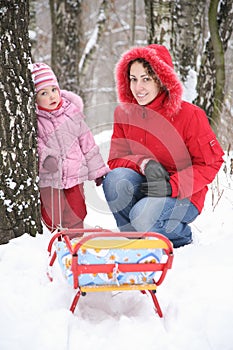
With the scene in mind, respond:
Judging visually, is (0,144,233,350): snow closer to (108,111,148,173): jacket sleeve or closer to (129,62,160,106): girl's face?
(108,111,148,173): jacket sleeve

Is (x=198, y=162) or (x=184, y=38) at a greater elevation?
(x=184, y=38)

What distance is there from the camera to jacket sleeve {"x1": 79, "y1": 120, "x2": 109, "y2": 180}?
286 cm

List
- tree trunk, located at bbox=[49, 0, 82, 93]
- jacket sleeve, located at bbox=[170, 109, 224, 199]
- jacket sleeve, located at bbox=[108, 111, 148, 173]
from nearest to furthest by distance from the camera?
jacket sleeve, located at bbox=[170, 109, 224, 199], jacket sleeve, located at bbox=[108, 111, 148, 173], tree trunk, located at bbox=[49, 0, 82, 93]

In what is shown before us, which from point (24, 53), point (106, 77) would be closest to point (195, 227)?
point (24, 53)

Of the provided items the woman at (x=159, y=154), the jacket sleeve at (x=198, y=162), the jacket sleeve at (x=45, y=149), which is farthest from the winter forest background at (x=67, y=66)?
the jacket sleeve at (x=198, y=162)

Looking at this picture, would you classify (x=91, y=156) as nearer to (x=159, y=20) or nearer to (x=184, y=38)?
(x=159, y=20)

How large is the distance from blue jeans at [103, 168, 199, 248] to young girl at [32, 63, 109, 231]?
0.66 feet

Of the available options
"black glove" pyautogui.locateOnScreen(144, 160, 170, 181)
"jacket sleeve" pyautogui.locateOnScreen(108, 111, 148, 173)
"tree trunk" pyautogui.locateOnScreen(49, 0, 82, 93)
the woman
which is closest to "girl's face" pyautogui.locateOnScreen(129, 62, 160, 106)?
the woman

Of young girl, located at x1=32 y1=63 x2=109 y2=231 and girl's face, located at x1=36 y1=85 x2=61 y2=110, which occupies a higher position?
girl's face, located at x1=36 y1=85 x2=61 y2=110

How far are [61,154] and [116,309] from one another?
3.95 ft

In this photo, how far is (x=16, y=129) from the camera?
90.2 inches

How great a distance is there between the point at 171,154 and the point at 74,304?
123cm

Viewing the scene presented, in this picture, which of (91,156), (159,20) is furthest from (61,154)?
(159,20)

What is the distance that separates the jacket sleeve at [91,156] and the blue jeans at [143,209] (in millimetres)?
82
